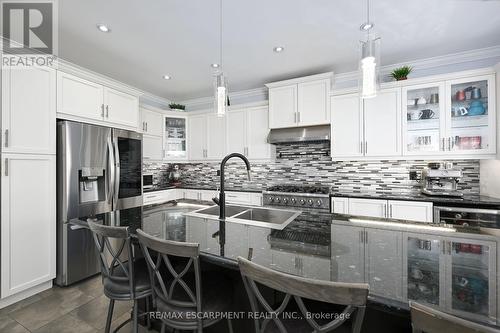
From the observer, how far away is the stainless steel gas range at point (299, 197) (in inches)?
116

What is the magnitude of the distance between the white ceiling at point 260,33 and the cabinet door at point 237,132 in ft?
2.62

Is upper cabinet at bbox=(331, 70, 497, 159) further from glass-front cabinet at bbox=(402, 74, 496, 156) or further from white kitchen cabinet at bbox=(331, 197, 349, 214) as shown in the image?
white kitchen cabinet at bbox=(331, 197, 349, 214)

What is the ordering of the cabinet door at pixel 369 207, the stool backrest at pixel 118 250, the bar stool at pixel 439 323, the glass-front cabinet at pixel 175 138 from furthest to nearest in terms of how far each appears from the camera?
the glass-front cabinet at pixel 175 138, the cabinet door at pixel 369 207, the stool backrest at pixel 118 250, the bar stool at pixel 439 323

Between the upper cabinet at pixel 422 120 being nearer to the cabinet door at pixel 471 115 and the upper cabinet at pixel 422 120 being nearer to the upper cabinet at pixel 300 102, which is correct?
the cabinet door at pixel 471 115

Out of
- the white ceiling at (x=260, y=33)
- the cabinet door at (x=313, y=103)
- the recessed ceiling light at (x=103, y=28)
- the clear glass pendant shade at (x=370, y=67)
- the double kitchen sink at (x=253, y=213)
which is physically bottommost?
the double kitchen sink at (x=253, y=213)

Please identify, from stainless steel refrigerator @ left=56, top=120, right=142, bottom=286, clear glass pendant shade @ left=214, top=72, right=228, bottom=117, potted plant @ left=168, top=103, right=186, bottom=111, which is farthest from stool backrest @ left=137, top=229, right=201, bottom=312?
potted plant @ left=168, top=103, right=186, bottom=111

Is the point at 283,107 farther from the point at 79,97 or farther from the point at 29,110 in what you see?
the point at 29,110

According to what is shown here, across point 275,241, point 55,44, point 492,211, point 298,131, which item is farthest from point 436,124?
point 55,44

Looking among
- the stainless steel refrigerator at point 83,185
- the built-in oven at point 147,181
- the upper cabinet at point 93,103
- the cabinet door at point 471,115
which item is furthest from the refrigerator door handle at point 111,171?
the cabinet door at point 471,115

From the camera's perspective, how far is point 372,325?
100cm

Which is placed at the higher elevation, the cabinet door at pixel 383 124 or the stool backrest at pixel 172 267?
the cabinet door at pixel 383 124

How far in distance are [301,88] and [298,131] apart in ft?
2.07

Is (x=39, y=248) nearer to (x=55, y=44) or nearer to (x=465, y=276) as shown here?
(x=55, y=44)

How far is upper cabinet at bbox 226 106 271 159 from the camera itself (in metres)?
3.71
